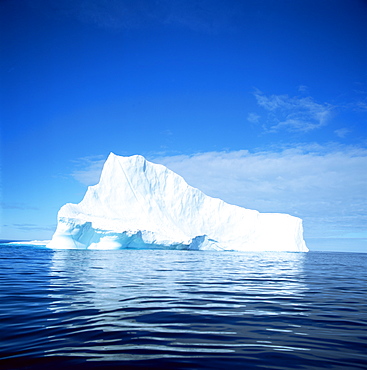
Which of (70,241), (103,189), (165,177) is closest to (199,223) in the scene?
(165,177)

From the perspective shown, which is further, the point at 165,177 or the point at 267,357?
the point at 165,177

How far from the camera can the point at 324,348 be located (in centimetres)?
323

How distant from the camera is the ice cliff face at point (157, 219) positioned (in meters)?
34.7

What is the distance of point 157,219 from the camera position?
137ft

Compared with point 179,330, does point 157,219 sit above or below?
above

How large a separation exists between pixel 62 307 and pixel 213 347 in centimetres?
299

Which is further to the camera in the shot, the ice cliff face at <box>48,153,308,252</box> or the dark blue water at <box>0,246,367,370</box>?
the ice cliff face at <box>48,153,308,252</box>

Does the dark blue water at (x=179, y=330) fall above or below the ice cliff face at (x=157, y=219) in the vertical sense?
below

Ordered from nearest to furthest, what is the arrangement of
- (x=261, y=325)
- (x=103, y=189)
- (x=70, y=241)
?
Result: (x=261, y=325) < (x=70, y=241) < (x=103, y=189)

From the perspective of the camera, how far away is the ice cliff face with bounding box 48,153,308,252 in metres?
34.7

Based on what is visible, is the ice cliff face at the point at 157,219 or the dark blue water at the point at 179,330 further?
the ice cliff face at the point at 157,219

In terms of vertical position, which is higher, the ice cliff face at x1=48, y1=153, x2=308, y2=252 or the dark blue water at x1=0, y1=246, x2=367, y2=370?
the ice cliff face at x1=48, y1=153, x2=308, y2=252

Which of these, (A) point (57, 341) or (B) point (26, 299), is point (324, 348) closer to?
(A) point (57, 341)

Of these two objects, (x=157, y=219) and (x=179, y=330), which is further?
(x=157, y=219)
